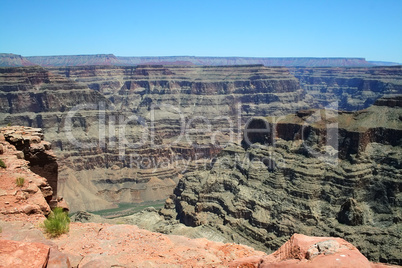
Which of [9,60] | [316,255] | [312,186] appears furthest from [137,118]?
[316,255]

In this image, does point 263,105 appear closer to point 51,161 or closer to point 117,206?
point 117,206

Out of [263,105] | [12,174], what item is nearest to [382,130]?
[12,174]

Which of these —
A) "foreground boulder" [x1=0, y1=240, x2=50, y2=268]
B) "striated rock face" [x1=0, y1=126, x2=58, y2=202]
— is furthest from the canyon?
"foreground boulder" [x1=0, y1=240, x2=50, y2=268]

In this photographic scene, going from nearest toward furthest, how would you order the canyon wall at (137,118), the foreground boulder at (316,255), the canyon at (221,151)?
1. the foreground boulder at (316,255)
2. the canyon at (221,151)
3. the canyon wall at (137,118)

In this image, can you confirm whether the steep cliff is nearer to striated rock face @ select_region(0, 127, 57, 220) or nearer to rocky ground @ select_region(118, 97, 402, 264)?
striated rock face @ select_region(0, 127, 57, 220)

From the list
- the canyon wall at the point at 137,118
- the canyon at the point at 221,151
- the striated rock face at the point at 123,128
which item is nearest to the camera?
the canyon at the point at 221,151

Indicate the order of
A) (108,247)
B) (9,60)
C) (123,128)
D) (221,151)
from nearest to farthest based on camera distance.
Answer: (108,247)
(221,151)
(123,128)
(9,60)

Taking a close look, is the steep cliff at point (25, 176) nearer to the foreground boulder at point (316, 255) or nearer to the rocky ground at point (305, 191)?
the foreground boulder at point (316, 255)

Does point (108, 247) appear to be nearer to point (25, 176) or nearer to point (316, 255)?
point (25, 176)

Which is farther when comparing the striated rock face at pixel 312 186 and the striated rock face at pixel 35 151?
the striated rock face at pixel 312 186

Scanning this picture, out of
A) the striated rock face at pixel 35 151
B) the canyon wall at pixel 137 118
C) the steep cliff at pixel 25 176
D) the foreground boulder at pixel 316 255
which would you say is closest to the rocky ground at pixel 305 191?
the canyon wall at pixel 137 118
